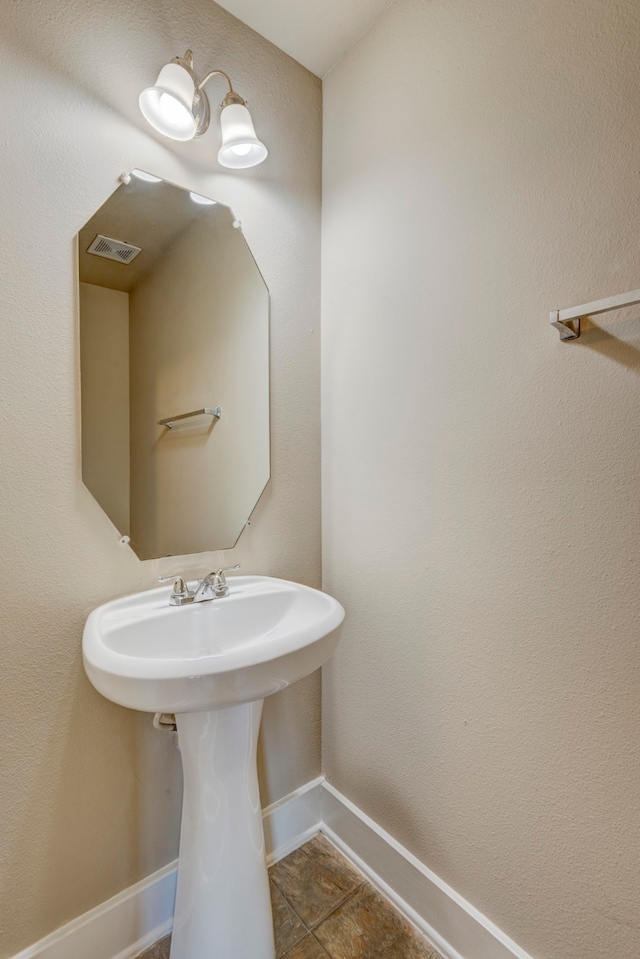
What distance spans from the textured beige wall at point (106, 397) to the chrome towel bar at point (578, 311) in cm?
94

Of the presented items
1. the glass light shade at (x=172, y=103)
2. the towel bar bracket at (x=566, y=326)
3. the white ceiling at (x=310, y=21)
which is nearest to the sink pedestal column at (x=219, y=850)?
the towel bar bracket at (x=566, y=326)

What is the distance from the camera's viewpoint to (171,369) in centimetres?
115

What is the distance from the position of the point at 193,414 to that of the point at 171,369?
126 mm

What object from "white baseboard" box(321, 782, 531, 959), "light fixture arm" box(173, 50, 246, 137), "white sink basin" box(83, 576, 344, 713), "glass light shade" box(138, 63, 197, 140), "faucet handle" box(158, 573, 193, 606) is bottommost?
"white baseboard" box(321, 782, 531, 959)

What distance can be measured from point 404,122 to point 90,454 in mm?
1149

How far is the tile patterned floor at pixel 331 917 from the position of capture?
3.47 feet

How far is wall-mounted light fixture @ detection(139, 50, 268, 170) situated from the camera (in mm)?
964

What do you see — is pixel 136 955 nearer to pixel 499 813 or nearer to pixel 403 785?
pixel 403 785

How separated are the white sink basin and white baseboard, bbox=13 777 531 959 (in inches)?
24.0

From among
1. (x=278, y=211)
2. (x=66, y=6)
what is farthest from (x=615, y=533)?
(x=66, y=6)

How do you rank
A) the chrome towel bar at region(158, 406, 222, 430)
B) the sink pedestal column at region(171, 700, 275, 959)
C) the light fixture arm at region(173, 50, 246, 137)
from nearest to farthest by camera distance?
the sink pedestal column at region(171, 700, 275, 959)
the light fixture arm at region(173, 50, 246, 137)
the chrome towel bar at region(158, 406, 222, 430)

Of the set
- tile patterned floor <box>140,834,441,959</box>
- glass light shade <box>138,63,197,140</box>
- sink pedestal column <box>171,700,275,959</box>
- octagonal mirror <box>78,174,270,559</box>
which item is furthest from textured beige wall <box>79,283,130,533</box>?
tile patterned floor <box>140,834,441,959</box>

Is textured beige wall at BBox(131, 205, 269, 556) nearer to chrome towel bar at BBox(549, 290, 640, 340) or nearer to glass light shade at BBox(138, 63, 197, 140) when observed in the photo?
glass light shade at BBox(138, 63, 197, 140)

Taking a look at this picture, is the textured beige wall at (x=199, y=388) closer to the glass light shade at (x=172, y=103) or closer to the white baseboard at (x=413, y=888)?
the glass light shade at (x=172, y=103)
